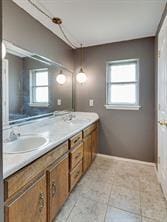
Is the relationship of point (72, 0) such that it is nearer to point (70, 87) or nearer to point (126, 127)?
point (70, 87)

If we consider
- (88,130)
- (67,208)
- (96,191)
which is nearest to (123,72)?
(88,130)

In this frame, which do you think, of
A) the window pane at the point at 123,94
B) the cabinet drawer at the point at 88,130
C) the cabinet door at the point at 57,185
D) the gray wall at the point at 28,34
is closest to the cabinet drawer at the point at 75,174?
the cabinet door at the point at 57,185

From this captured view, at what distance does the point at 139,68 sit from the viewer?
2746 mm

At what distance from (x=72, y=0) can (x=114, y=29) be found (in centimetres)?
94

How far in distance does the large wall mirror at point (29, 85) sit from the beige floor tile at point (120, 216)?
1469mm

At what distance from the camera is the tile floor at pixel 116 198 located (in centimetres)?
154

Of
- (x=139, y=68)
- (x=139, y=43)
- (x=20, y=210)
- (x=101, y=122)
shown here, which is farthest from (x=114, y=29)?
(x=20, y=210)

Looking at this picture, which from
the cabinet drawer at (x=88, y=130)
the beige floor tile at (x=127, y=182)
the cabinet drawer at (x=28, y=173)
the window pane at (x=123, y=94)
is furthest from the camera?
the window pane at (x=123, y=94)

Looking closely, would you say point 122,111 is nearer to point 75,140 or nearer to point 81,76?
point 81,76

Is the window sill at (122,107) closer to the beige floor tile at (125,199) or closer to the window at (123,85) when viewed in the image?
the window at (123,85)

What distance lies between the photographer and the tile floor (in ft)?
5.06

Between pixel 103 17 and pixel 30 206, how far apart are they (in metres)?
2.33

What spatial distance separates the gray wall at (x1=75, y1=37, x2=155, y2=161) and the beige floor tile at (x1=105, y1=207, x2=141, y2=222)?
139 centimetres

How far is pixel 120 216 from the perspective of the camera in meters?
1.55
